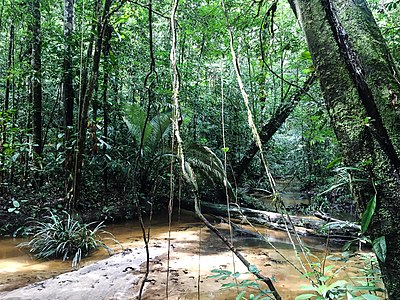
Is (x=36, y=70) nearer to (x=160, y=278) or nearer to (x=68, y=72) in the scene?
(x=68, y=72)

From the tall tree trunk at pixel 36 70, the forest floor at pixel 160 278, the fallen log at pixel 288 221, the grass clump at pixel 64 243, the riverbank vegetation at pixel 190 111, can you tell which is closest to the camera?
the riverbank vegetation at pixel 190 111

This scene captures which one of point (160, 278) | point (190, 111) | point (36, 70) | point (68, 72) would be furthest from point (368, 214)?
point (190, 111)

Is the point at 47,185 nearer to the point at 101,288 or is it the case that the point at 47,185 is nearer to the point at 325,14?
the point at 101,288

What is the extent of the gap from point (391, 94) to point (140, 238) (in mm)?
4383

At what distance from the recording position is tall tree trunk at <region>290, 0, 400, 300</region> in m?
1.01

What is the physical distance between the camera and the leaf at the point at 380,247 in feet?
3.12

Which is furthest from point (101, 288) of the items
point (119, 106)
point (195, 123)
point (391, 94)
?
point (195, 123)

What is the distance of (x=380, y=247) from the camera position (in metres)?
0.97

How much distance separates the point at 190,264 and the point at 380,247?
8.58 ft

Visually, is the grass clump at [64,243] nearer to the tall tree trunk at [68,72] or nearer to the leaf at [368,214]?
the tall tree trunk at [68,72]

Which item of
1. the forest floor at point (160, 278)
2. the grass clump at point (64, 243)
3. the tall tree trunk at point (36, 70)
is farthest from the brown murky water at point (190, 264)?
the tall tree trunk at point (36, 70)

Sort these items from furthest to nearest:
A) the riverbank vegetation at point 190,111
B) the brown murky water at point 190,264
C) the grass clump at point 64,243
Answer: the grass clump at point 64,243
the brown murky water at point 190,264
the riverbank vegetation at point 190,111

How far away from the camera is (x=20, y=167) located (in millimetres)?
6215

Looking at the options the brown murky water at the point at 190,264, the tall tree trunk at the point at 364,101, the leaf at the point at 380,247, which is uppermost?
the tall tree trunk at the point at 364,101
